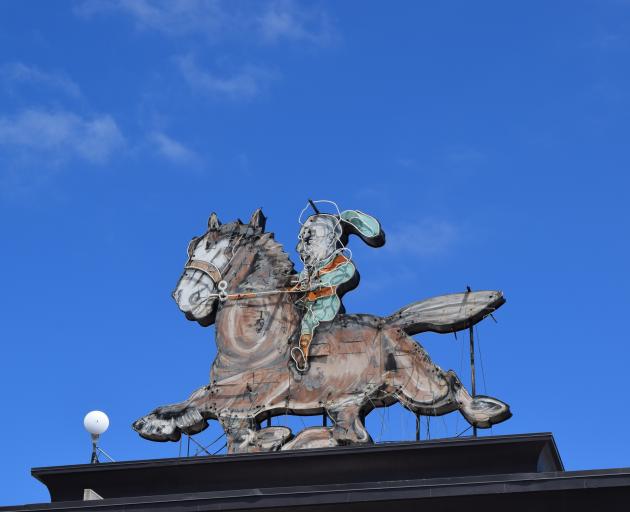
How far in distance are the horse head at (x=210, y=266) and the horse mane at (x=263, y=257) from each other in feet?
0.06

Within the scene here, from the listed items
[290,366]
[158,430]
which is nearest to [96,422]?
[158,430]

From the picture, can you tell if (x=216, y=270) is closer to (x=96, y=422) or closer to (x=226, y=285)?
(x=226, y=285)

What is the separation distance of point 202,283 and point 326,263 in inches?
113

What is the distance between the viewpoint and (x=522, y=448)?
26.2m

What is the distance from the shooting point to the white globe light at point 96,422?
2873 centimetres

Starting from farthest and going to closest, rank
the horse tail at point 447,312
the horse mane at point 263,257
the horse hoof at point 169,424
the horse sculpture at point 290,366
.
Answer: the horse mane at point 263,257 → the horse hoof at point 169,424 → the horse tail at point 447,312 → the horse sculpture at point 290,366

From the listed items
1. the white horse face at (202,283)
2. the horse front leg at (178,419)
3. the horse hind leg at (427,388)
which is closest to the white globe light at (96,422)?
the horse front leg at (178,419)

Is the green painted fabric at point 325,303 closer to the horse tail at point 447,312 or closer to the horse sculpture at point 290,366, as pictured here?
the horse sculpture at point 290,366

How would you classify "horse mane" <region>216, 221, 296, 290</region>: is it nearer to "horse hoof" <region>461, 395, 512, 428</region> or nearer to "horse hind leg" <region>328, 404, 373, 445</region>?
"horse hind leg" <region>328, 404, 373, 445</region>

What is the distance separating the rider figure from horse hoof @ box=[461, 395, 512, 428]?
3.64 m

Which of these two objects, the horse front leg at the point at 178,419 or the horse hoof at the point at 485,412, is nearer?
the horse hoof at the point at 485,412

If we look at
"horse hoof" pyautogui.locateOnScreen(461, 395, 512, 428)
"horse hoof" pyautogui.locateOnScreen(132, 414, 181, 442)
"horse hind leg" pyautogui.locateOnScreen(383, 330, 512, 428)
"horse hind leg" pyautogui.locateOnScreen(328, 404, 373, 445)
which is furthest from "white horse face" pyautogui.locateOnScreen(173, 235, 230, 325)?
"horse hoof" pyautogui.locateOnScreen(461, 395, 512, 428)

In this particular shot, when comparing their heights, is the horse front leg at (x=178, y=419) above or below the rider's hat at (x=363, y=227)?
below

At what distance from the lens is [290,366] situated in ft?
95.8
